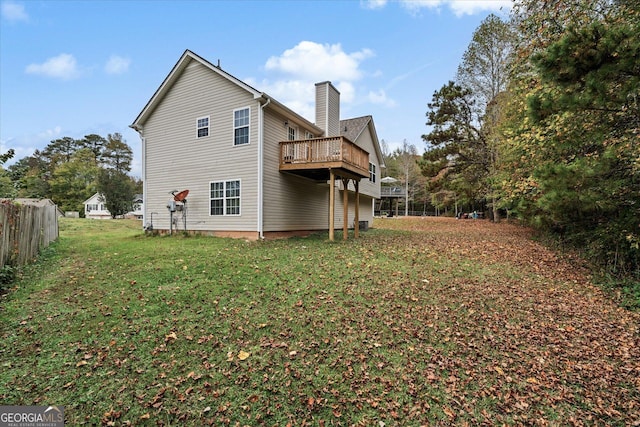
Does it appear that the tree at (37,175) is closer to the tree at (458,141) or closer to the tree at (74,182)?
the tree at (74,182)

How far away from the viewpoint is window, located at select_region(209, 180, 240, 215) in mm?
12594

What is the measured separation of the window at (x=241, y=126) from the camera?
40.5ft

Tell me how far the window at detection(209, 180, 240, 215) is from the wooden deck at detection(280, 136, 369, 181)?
213 cm

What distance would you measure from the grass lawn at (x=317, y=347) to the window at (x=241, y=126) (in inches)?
262

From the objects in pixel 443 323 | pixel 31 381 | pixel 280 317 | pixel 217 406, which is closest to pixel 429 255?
pixel 443 323

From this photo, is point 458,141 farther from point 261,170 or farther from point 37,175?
point 37,175

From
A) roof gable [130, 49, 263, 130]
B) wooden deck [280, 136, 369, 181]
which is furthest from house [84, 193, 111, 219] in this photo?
wooden deck [280, 136, 369, 181]

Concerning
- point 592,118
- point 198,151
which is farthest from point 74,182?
point 592,118

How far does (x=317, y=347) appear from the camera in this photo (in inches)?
164

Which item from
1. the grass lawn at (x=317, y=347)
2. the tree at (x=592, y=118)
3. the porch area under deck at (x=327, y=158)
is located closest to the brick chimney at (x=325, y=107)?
the porch area under deck at (x=327, y=158)

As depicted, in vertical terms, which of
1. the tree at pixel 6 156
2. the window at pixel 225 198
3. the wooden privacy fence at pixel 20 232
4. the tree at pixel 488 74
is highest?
the tree at pixel 488 74

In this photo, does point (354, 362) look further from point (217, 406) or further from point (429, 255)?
point (429, 255)

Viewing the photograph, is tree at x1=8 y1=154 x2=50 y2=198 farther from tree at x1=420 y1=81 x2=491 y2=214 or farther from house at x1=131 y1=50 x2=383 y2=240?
tree at x1=420 y1=81 x2=491 y2=214

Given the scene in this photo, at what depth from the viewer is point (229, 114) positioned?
12750 millimetres
